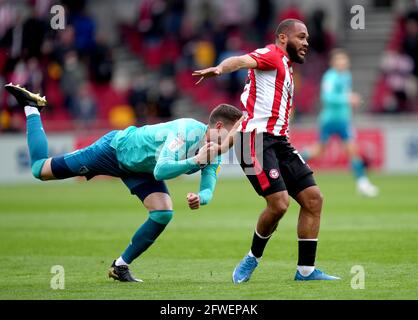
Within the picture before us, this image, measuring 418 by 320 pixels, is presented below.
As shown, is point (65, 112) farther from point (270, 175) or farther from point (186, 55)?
point (270, 175)

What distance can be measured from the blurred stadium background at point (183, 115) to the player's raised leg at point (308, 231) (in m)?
0.51

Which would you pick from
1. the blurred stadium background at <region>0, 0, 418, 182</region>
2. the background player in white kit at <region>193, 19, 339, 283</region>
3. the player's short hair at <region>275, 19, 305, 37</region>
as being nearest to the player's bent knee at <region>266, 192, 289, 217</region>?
the background player in white kit at <region>193, 19, 339, 283</region>

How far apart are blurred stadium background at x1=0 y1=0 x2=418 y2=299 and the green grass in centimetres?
4

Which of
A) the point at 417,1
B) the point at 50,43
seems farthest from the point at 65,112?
the point at 417,1

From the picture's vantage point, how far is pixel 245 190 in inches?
906

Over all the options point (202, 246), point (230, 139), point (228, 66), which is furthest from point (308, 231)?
point (202, 246)

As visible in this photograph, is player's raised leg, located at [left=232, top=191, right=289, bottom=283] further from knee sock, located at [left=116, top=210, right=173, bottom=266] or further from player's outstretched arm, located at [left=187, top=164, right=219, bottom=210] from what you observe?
knee sock, located at [left=116, top=210, right=173, bottom=266]

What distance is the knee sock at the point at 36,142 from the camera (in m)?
10.6

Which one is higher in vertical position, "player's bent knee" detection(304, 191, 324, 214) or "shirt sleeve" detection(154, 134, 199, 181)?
"shirt sleeve" detection(154, 134, 199, 181)

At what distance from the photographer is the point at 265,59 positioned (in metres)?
9.77

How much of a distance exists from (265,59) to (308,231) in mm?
1787
